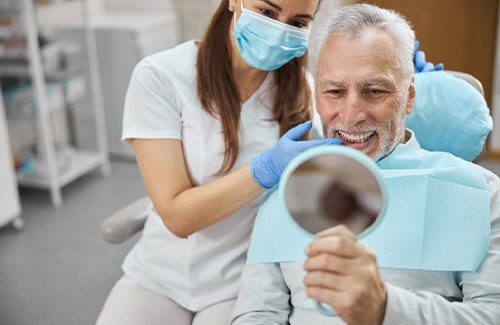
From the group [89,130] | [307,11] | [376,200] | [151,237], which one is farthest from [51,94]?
[376,200]

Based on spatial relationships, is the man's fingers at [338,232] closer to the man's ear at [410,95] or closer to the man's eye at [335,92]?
the man's eye at [335,92]

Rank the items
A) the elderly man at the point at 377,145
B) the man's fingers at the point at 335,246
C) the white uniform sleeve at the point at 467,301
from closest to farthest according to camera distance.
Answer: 1. the man's fingers at the point at 335,246
2. the white uniform sleeve at the point at 467,301
3. the elderly man at the point at 377,145

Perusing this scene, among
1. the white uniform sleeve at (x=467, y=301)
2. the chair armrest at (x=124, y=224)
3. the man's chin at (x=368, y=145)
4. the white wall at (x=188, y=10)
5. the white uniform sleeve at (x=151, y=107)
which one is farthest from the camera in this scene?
the white wall at (x=188, y=10)

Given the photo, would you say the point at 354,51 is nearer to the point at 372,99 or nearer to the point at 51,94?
the point at 372,99

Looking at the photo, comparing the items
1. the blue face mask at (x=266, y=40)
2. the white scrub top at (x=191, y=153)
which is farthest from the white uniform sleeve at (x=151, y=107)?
the blue face mask at (x=266, y=40)

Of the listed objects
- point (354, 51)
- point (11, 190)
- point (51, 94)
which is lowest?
point (11, 190)

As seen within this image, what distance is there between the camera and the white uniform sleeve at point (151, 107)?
1.45 meters

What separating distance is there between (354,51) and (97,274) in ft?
6.65

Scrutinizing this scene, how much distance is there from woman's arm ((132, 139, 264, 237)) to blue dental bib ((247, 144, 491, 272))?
0.18m

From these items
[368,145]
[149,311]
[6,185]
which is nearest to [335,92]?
[368,145]

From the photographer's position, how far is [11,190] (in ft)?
10.1

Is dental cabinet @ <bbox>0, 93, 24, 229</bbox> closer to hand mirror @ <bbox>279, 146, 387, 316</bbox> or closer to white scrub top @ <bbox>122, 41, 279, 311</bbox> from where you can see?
white scrub top @ <bbox>122, 41, 279, 311</bbox>

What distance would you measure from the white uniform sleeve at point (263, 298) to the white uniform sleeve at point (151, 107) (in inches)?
16.1

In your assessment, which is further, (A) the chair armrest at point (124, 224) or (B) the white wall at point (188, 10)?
(B) the white wall at point (188, 10)
